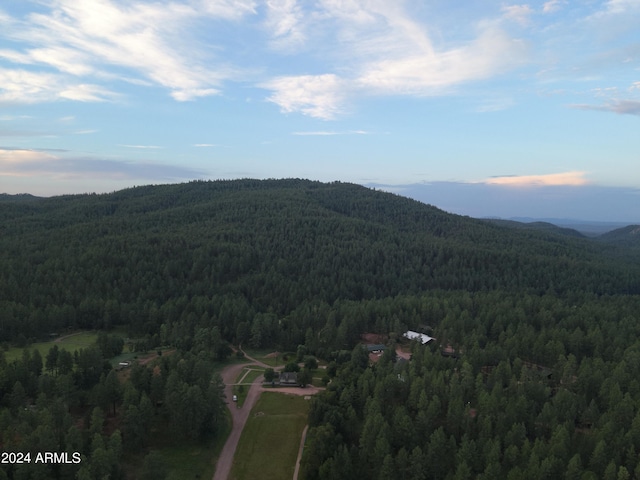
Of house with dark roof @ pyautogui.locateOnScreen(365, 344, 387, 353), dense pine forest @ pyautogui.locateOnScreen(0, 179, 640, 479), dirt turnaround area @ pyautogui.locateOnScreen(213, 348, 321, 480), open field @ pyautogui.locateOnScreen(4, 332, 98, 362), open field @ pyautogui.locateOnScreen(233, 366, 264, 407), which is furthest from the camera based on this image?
house with dark roof @ pyautogui.locateOnScreen(365, 344, 387, 353)

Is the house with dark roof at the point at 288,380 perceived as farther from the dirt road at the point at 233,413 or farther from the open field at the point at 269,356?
the open field at the point at 269,356

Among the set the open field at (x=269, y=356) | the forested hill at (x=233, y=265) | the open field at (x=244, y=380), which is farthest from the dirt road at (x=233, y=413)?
the forested hill at (x=233, y=265)

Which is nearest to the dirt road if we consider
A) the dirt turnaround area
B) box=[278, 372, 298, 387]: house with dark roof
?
the dirt turnaround area

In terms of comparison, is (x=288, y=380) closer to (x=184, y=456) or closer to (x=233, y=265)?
(x=184, y=456)

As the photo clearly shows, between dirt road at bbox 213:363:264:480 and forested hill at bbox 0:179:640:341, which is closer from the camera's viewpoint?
dirt road at bbox 213:363:264:480

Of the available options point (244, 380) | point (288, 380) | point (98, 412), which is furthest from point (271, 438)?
point (98, 412)

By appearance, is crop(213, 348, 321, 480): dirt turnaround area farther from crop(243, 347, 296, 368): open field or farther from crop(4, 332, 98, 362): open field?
crop(4, 332, 98, 362): open field

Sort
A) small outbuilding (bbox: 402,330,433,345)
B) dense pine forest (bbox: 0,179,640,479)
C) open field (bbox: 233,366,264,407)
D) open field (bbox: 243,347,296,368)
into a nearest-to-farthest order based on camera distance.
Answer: dense pine forest (bbox: 0,179,640,479), open field (bbox: 233,366,264,407), open field (bbox: 243,347,296,368), small outbuilding (bbox: 402,330,433,345)
